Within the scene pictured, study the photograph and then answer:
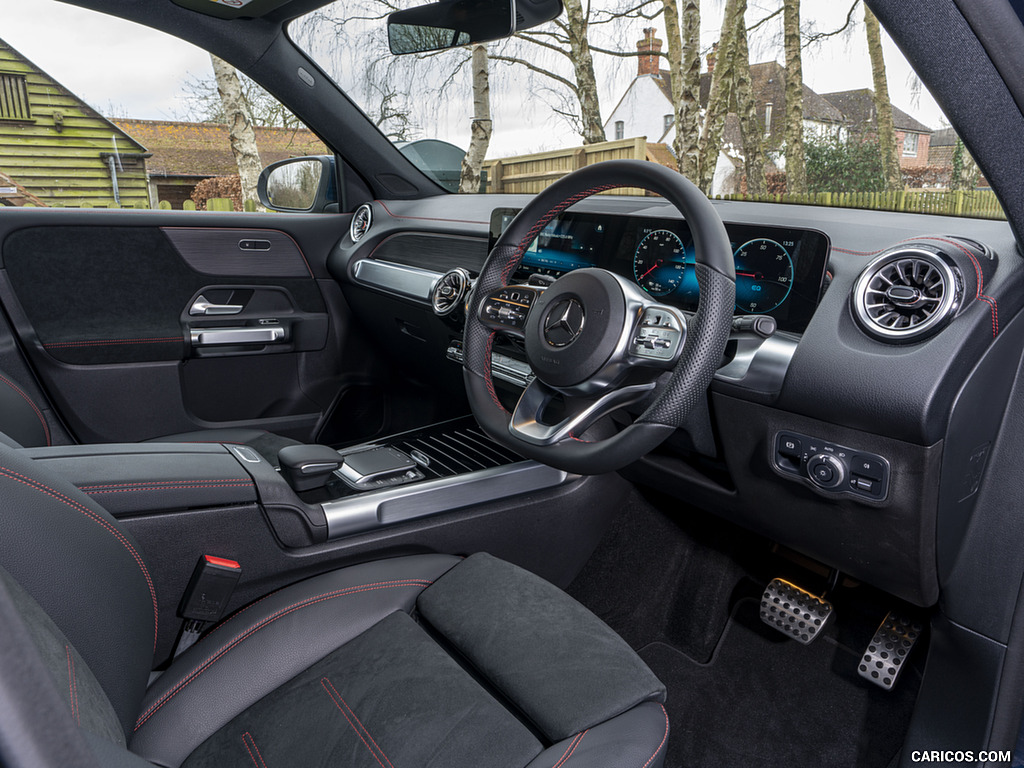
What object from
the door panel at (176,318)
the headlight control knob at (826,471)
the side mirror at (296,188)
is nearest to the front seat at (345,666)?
the headlight control knob at (826,471)

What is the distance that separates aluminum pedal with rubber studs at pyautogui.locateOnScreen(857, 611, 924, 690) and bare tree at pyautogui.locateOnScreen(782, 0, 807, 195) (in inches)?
34.5

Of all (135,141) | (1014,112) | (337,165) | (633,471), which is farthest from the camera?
(337,165)

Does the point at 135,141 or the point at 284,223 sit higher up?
the point at 135,141

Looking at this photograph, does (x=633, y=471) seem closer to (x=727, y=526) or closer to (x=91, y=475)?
(x=727, y=526)

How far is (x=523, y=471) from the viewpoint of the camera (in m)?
1.56

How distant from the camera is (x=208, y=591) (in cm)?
Answer: 118

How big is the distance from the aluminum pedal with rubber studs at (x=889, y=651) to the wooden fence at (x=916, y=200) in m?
0.79

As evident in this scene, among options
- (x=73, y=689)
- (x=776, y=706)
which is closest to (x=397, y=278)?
(x=776, y=706)

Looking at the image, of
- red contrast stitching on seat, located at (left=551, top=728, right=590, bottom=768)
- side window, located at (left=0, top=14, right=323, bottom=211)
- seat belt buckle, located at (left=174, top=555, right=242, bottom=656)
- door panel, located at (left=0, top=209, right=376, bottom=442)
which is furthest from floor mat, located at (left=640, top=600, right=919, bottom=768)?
side window, located at (left=0, top=14, right=323, bottom=211)

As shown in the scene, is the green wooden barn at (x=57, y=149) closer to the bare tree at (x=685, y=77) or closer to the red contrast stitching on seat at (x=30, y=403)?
the red contrast stitching on seat at (x=30, y=403)

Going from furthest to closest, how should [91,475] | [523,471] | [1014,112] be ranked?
[523,471]
[91,475]
[1014,112]

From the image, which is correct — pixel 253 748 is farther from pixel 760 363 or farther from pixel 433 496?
pixel 760 363

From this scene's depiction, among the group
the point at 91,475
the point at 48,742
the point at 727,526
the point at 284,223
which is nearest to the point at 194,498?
the point at 91,475

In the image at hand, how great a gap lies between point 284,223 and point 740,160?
1464mm
